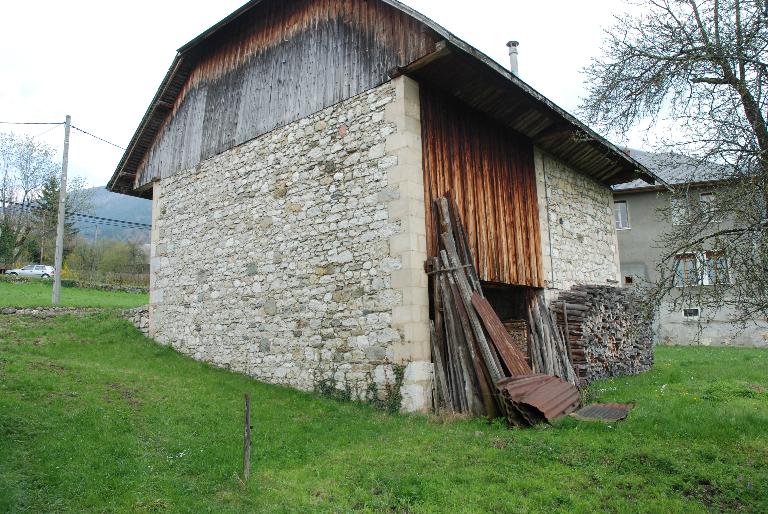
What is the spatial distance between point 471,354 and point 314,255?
3413 mm

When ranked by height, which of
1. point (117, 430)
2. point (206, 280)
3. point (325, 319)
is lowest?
point (117, 430)

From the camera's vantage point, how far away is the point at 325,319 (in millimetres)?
9672

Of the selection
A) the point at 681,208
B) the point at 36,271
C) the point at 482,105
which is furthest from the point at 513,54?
the point at 36,271

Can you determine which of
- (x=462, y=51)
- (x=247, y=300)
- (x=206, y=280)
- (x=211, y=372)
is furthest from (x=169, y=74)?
(x=462, y=51)

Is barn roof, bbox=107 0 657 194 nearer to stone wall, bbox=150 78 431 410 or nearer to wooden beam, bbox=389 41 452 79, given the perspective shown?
wooden beam, bbox=389 41 452 79

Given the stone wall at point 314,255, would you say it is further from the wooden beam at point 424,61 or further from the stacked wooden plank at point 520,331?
A: the stacked wooden plank at point 520,331

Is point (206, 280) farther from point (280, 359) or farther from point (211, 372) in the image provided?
point (280, 359)

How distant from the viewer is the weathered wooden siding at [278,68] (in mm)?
9469

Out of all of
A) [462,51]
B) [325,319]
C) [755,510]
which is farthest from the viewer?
[325,319]

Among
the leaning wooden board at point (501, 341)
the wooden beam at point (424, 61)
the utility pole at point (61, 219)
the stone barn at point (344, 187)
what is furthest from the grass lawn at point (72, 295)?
the leaning wooden board at point (501, 341)

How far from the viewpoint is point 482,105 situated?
34.1 feet

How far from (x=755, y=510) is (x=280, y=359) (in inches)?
298

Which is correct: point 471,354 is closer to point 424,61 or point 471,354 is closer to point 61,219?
point 424,61

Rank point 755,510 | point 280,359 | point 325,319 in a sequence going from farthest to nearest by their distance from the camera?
point 280,359
point 325,319
point 755,510
